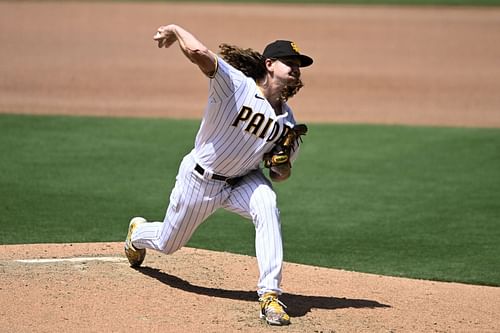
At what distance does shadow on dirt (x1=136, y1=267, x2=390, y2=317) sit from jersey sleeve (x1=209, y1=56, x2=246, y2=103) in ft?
4.32

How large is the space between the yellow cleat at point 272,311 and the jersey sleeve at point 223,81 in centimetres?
122

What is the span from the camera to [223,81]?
18.8 ft

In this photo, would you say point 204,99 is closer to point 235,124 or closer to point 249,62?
point 249,62

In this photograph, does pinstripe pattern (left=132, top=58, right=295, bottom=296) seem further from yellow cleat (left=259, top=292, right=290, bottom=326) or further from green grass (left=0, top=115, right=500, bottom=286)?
green grass (left=0, top=115, right=500, bottom=286)

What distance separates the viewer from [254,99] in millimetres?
5832

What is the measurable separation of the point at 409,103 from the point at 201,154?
403 inches

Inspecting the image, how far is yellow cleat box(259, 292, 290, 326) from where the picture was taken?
5578mm

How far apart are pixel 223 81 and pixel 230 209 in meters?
0.87

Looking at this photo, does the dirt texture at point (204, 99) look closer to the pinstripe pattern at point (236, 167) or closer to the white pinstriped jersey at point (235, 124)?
the pinstripe pattern at point (236, 167)

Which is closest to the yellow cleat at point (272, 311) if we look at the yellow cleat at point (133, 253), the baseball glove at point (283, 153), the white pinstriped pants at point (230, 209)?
the white pinstriped pants at point (230, 209)

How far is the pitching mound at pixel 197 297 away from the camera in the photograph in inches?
220

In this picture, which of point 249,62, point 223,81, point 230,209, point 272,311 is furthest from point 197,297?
point 249,62

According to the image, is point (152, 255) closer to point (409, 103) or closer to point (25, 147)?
point (25, 147)

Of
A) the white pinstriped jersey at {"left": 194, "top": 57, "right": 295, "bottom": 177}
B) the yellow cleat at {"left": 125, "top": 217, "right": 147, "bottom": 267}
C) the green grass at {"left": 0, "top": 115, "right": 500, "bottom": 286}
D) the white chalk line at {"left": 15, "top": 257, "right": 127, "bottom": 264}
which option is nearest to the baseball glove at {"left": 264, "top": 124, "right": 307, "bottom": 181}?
the white pinstriped jersey at {"left": 194, "top": 57, "right": 295, "bottom": 177}
